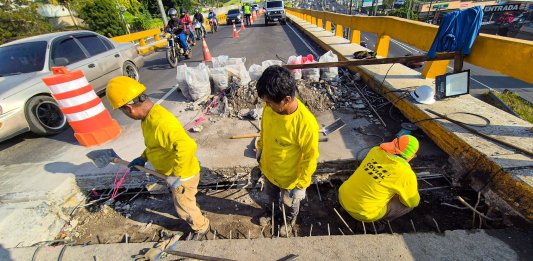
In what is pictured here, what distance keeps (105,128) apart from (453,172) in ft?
16.7

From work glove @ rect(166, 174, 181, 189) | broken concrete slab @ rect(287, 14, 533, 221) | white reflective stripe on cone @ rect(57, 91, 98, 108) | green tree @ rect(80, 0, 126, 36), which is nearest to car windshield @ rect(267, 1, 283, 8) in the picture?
green tree @ rect(80, 0, 126, 36)

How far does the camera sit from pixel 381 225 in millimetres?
2615

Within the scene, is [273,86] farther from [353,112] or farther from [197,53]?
[197,53]

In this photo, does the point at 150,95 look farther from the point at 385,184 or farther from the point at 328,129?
the point at 385,184

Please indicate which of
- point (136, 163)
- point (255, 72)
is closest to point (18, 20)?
point (255, 72)

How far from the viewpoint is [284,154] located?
2.14 meters

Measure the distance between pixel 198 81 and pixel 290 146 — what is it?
3.59 m

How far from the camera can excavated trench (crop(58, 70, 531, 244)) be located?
2.70 metres

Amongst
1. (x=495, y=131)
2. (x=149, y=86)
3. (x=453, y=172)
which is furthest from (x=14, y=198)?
(x=495, y=131)

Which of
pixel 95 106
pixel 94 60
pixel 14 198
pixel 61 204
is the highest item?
pixel 94 60

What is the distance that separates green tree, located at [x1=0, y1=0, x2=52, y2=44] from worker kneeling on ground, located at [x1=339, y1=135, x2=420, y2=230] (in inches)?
919

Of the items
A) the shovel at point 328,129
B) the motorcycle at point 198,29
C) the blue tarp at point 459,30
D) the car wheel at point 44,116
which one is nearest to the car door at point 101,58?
the car wheel at point 44,116

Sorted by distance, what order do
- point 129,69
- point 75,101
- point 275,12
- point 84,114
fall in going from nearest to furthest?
point 75,101 < point 84,114 < point 129,69 < point 275,12

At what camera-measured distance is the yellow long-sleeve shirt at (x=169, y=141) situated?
6.95 ft
